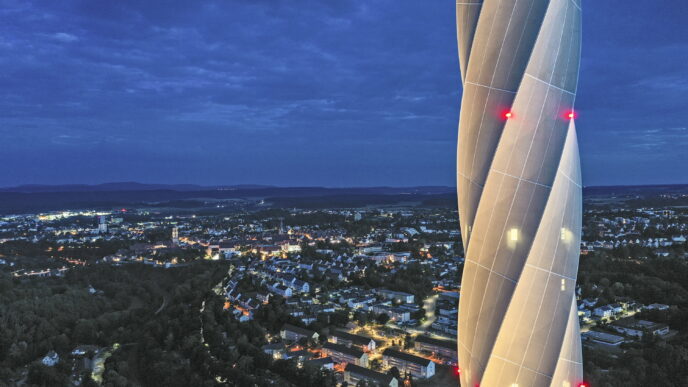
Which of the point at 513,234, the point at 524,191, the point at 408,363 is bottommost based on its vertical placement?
the point at 408,363

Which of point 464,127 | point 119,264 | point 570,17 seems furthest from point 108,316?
point 570,17

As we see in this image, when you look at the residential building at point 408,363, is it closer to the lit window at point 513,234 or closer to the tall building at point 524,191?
the tall building at point 524,191

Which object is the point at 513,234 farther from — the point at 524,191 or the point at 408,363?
the point at 408,363

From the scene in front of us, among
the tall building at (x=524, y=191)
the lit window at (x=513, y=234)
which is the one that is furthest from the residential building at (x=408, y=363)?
the lit window at (x=513, y=234)

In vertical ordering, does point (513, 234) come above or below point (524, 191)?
below

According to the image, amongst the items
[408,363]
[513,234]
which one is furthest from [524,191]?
[408,363]

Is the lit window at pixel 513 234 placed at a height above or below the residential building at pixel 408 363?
above

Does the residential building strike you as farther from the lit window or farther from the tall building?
the lit window

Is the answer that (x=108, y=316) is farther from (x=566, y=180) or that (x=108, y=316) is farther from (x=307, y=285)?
(x=566, y=180)
